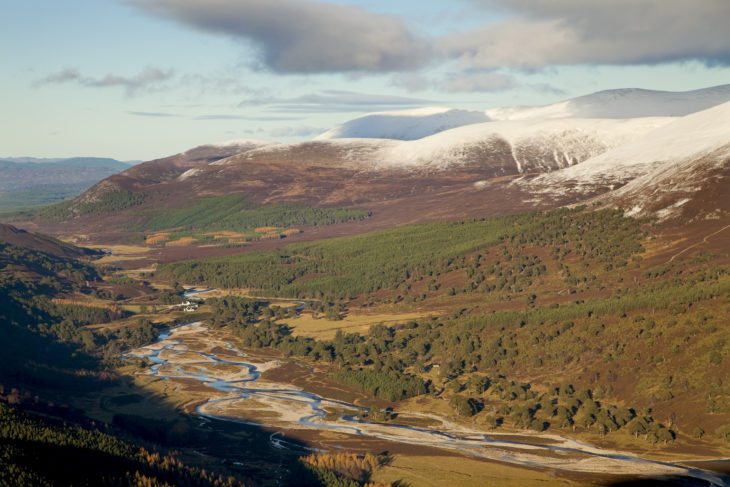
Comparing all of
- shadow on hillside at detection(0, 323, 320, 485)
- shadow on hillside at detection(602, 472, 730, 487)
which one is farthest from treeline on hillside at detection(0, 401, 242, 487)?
shadow on hillside at detection(602, 472, 730, 487)

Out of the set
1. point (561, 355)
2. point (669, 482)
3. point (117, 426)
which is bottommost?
point (669, 482)

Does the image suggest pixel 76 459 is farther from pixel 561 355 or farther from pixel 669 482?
pixel 561 355

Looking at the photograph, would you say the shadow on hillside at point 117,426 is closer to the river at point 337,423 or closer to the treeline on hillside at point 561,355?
the river at point 337,423

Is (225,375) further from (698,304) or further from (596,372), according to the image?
(698,304)

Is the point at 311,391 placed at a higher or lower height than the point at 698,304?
lower

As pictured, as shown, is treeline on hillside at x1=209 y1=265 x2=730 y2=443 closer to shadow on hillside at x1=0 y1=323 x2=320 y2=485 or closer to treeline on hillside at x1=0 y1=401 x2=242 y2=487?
shadow on hillside at x1=0 y1=323 x2=320 y2=485

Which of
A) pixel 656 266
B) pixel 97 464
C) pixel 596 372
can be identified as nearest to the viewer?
pixel 97 464

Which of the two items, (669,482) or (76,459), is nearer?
(76,459)

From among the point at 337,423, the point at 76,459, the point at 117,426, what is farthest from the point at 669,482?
the point at 117,426

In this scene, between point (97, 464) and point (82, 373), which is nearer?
point (97, 464)

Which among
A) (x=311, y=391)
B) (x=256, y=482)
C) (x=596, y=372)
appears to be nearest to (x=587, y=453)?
(x=596, y=372)

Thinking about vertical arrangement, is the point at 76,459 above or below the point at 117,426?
above
